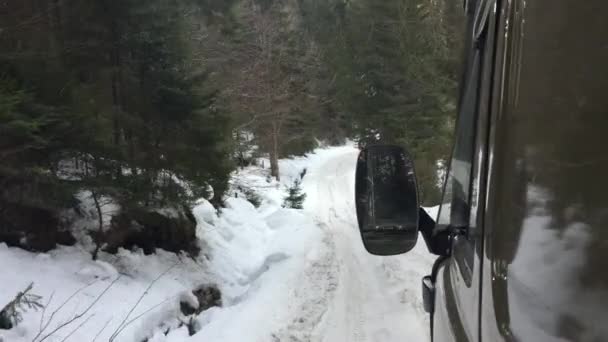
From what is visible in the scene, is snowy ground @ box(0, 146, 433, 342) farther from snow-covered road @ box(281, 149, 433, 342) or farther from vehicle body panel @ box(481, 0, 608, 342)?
vehicle body panel @ box(481, 0, 608, 342)

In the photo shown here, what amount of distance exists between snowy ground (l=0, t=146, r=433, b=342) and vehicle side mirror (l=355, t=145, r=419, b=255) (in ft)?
13.4

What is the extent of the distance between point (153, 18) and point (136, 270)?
4672 mm

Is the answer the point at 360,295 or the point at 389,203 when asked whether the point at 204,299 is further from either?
the point at 389,203

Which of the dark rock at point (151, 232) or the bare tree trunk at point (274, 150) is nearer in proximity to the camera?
the dark rock at point (151, 232)

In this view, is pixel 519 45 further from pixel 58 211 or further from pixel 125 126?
pixel 125 126

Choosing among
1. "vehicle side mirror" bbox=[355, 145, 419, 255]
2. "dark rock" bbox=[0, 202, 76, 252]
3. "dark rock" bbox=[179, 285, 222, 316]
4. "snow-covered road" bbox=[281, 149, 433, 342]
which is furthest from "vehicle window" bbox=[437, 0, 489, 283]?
"dark rock" bbox=[0, 202, 76, 252]

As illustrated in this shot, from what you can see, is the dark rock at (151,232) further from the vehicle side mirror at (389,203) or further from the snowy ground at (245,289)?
the vehicle side mirror at (389,203)

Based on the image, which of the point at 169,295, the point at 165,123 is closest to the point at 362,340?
the point at 169,295

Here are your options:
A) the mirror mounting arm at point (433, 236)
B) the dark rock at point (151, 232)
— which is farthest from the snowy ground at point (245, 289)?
the mirror mounting arm at point (433, 236)

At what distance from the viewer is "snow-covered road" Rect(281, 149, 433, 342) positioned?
556cm

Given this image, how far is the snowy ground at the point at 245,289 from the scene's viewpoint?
5.50 metres

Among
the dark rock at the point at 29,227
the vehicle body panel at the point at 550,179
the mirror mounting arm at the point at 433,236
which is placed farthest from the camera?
the dark rock at the point at 29,227

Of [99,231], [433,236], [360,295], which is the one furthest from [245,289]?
[433,236]

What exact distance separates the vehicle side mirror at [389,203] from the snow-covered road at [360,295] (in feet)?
13.6
